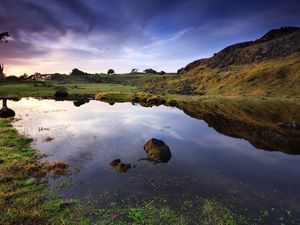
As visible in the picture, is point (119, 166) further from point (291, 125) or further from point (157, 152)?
point (291, 125)

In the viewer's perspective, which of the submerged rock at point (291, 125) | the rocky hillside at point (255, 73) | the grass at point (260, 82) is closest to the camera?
the submerged rock at point (291, 125)

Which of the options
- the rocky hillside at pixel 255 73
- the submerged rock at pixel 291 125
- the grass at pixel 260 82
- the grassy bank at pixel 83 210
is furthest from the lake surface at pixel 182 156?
the rocky hillside at pixel 255 73

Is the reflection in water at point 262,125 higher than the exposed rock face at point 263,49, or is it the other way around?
the exposed rock face at point 263,49

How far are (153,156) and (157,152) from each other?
0.63 metres

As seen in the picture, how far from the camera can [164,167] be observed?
22.2 meters

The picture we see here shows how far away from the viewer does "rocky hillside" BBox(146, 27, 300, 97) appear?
90.8 meters

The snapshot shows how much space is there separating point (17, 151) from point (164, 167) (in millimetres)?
14061

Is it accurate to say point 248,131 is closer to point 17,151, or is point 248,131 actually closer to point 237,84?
point 17,151

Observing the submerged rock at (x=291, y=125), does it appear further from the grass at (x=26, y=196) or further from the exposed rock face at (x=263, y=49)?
the exposed rock face at (x=263, y=49)

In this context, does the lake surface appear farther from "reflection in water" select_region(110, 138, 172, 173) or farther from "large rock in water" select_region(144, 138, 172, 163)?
"large rock in water" select_region(144, 138, 172, 163)

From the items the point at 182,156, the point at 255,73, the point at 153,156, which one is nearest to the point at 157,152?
the point at 153,156

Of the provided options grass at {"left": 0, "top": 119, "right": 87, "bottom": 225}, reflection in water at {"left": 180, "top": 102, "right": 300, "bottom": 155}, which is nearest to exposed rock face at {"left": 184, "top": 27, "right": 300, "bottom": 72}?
reflection in water at {"left": 180, "top": 102, "right": 300, "bottom": 155}

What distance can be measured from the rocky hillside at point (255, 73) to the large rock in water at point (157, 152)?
68.8 metres

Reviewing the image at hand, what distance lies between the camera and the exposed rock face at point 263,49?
126m
